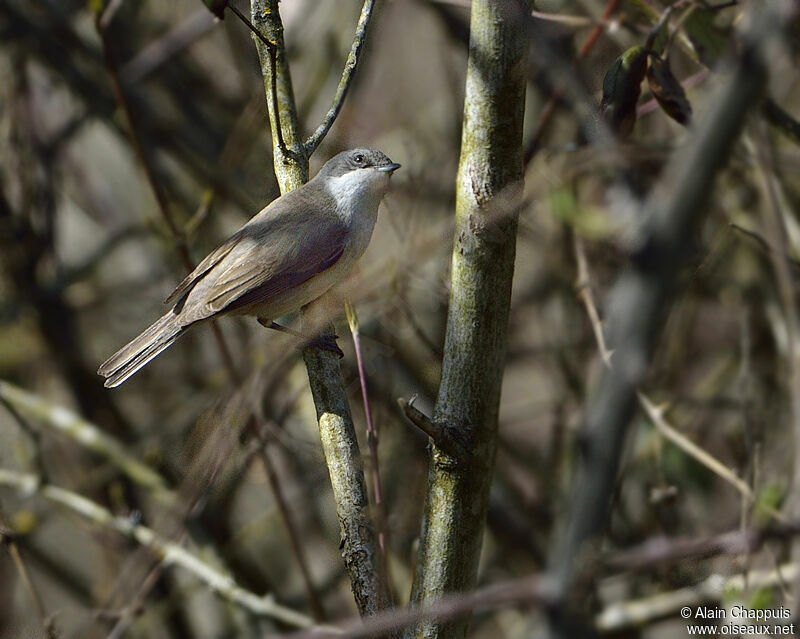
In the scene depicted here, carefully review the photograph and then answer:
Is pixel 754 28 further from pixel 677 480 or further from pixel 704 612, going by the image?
pixel 677 480

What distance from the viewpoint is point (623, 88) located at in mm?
2498

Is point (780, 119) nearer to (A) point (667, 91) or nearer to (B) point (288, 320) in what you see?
(A) point (667, 91)

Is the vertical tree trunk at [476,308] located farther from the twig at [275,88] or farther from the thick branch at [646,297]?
the thick branch at [646,297]

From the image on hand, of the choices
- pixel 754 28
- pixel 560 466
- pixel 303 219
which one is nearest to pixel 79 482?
pixel 303 219

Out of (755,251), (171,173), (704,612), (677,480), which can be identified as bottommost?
(704,612)

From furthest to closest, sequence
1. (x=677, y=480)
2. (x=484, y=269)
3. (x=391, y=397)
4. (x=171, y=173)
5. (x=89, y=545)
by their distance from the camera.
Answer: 1. (x=89, y=545)
2. (x=171, y=173)
3. (x=677, y=480)
4. (x=391, y=397)
5. (x=484, y=269)

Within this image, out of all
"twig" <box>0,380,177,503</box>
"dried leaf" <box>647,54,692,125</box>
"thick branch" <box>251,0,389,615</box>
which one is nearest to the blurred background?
"twig" <box>0,380,177,503</box>

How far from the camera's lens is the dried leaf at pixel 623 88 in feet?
8.20

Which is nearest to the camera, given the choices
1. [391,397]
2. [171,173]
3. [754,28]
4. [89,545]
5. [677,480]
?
[754,28]

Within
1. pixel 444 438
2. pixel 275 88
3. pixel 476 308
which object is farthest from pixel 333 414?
pixel 275 88

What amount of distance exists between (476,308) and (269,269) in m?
1.56

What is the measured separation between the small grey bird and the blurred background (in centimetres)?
31

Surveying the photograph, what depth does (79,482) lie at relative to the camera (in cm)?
533

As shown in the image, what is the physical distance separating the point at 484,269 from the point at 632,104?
0.66 m
